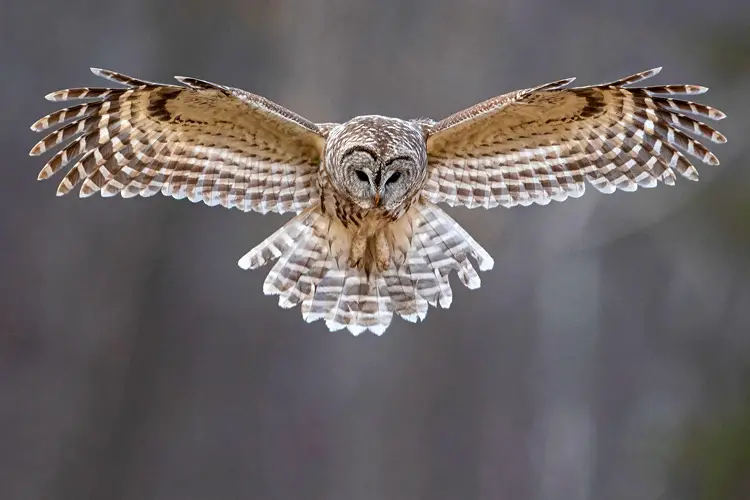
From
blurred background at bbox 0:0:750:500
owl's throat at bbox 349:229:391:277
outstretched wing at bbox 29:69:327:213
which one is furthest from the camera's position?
blurred background at bbox 0:0:750:500

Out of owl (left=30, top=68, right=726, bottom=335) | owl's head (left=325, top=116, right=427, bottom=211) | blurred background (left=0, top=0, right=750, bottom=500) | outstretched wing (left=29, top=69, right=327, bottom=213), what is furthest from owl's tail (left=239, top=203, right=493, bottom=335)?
blurred background (left=0, top=0, right=750, bottom=500)

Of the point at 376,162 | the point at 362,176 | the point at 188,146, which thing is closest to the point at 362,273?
the point at 362,176

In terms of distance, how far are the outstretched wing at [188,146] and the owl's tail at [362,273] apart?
0.56ft

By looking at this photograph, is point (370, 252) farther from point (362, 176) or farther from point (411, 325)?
point (411, 325)

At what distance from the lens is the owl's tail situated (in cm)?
457

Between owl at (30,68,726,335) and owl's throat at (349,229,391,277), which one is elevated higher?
owl at (30,68,726,335)

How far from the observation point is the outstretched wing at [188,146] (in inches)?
156

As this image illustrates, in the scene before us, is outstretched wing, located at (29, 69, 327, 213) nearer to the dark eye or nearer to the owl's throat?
the owl's throat

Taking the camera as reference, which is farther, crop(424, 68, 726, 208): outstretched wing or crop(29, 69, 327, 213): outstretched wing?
crop(424, 68, 726, 208): outstretched wing

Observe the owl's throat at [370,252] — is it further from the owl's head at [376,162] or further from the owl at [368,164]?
the owl's head at [376,162]

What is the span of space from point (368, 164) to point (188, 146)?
2.62 ft

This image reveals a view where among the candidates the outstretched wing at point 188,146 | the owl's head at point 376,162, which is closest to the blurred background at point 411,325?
the outstretched wing at point 188,146

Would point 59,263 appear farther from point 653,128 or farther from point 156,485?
point 653,128
